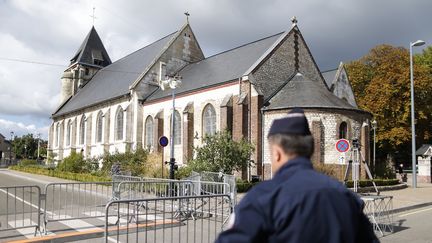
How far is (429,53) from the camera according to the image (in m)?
44.0

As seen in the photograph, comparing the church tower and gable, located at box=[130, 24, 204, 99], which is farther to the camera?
the church tower

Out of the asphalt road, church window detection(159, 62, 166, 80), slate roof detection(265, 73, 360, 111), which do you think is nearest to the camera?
the asphalt road

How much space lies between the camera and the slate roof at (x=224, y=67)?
1132 inches

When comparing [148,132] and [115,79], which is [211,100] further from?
[115,79]

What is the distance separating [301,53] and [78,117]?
26.6 m

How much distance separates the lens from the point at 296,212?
81.7 inches

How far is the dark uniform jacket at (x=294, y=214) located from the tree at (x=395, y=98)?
39.2 m

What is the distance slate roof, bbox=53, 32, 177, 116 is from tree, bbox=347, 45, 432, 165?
68.6ft

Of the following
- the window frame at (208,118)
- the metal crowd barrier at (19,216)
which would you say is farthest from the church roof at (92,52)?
the metal crowd barrier at (19,216)

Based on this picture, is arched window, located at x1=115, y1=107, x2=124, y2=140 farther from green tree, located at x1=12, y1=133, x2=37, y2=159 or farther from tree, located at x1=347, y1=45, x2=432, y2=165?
green tree, located at x1=12, y1=133, x2=37, y2=159

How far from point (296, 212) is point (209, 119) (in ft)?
88.9

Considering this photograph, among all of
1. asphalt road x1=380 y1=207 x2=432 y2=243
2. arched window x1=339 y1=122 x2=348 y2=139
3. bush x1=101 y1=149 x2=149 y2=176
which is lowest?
asphalt road x1=380 y1=207 x2=432 y2=243

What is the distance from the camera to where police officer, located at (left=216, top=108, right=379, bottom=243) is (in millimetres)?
2072

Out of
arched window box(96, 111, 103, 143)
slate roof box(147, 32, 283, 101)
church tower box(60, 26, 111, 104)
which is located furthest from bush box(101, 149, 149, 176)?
church tower box(60, 26, 111, 104)
